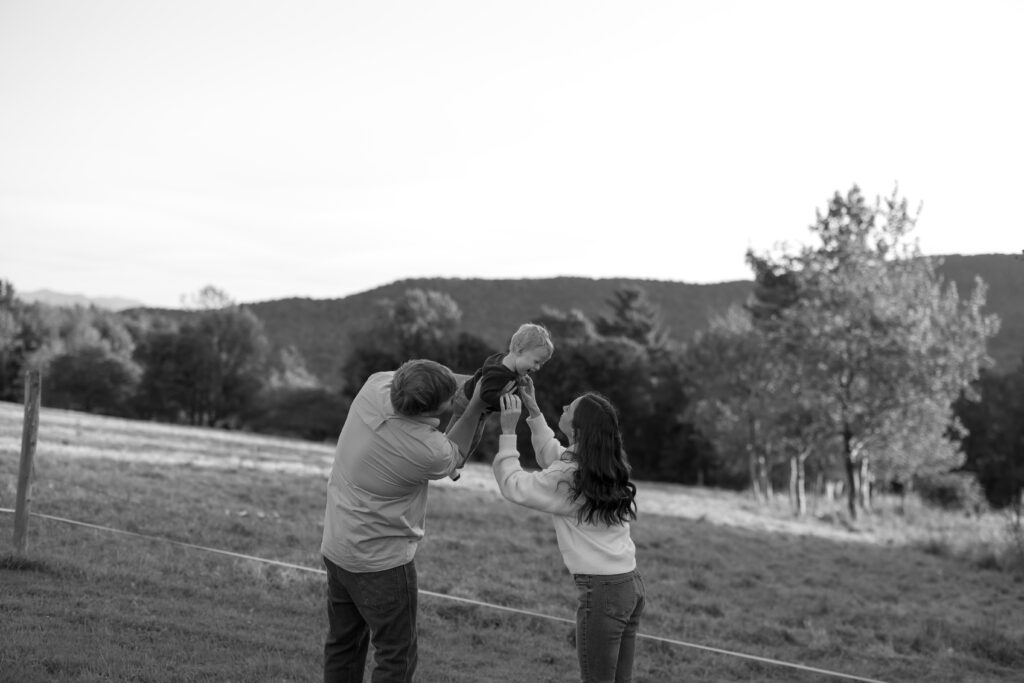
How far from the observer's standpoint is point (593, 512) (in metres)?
4.89

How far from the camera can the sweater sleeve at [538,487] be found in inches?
192

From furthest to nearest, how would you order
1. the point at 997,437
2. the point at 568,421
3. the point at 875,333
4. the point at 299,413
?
the point at 299,413 < the point at 997,437 < the point at 875,333 < the point at 568,421

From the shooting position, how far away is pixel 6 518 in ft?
33.8

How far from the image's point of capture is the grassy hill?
7938cm

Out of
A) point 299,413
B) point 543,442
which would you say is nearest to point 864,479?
point 543,442

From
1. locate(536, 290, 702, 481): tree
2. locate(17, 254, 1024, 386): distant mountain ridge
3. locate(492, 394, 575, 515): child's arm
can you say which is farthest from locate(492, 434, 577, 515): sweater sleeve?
locate(17, 254, 1024, 386): distant mountain ridge

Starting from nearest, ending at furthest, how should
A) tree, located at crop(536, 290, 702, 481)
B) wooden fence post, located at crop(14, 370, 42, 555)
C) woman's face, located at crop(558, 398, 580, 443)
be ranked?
woman's face, located at crop(558, 398, 580, 443) → wooden fence post, located at crop(14, 370, 42, 555) → tree, located at crop(536, 290, 702, 481)

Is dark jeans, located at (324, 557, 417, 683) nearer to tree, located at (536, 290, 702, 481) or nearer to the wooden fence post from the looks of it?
the wooden fence post

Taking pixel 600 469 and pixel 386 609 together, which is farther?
pixel 600 469

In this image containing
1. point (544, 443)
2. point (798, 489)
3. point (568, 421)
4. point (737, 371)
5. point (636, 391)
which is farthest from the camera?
point (636, 391)

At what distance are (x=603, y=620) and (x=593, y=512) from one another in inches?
22.4

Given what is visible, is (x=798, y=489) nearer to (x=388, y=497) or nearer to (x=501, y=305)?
(x=388, y=497)

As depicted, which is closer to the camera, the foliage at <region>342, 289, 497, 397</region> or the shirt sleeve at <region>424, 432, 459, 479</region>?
the shirt sleeve at <region>424, 432, 459, 479</region>

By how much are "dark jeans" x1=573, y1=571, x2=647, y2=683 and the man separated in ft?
3.03
